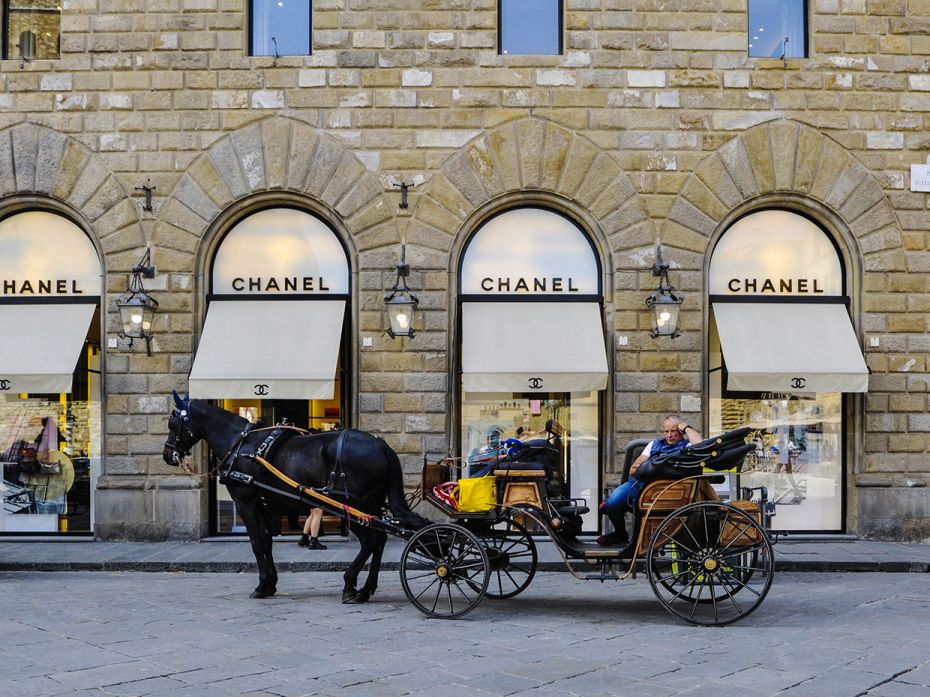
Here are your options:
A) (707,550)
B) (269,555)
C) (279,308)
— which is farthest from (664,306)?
(269,555)

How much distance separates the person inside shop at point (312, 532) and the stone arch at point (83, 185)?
14.3 feet

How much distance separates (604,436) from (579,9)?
18.8 ft

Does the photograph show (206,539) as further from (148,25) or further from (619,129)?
(619,129)

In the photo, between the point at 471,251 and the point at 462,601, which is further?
the point at 471,251

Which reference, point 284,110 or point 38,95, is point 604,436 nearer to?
point 284,110

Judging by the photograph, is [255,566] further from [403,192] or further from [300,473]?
[403,192]

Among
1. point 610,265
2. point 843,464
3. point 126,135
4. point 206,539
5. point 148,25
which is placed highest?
point 148,25

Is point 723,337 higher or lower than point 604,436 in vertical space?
higher

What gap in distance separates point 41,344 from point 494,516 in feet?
23.7

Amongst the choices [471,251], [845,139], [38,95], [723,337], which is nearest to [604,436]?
[723,337]

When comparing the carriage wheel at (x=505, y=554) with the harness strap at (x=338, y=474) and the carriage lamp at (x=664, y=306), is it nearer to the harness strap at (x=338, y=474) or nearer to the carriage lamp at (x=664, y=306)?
the harness strap at (x=338, y=474)

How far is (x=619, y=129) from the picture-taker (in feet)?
42.3

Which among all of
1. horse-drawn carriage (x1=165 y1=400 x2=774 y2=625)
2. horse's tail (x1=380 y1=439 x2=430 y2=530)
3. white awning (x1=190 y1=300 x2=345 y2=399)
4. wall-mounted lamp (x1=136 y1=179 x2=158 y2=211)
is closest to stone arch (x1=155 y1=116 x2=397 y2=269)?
wall-mounted lamp (x1=136 y1=179 x2=158 y2=211)

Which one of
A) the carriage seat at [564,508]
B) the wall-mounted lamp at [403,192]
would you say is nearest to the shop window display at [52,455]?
the wall-mounted lamp at [403,192]
